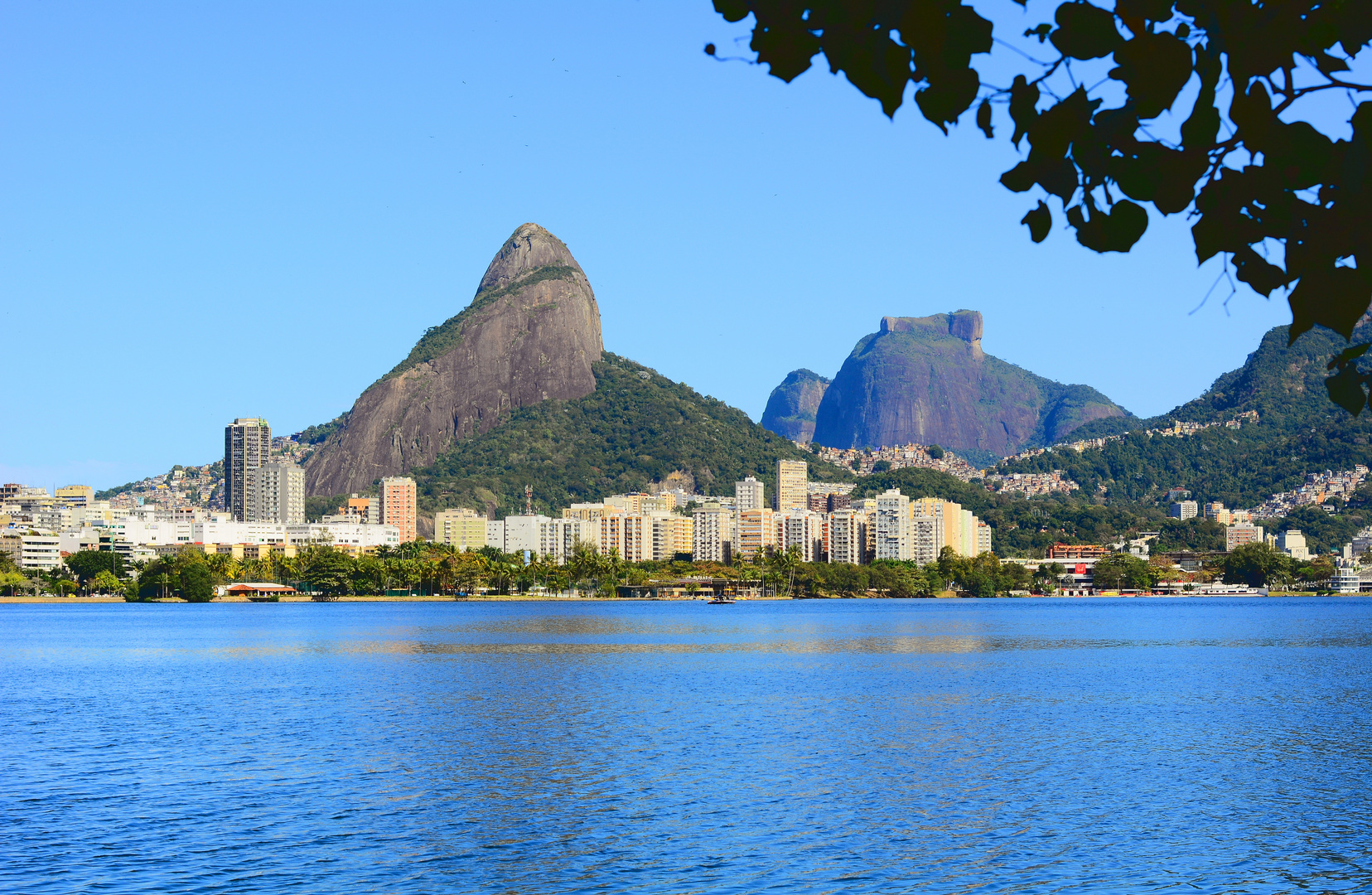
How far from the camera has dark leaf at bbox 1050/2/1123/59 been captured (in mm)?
5273

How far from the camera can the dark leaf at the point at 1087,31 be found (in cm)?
527

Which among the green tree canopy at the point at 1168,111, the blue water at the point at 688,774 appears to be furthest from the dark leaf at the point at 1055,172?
the blue water at the point at 688,774

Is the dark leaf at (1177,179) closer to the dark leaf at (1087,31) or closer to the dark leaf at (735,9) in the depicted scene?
the dark leaf at (1087,31)

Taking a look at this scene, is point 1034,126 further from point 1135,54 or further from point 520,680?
point 520,680

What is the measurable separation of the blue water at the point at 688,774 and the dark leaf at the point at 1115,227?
1644 centimetres

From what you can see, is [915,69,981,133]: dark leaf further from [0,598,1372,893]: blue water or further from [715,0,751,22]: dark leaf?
[0,598,1372,893]: blue water

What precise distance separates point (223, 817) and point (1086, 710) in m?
28.5

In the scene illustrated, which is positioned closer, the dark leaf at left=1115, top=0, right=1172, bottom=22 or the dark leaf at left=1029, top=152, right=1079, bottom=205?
the dark leaf at left=1115, top=0, right=1172, bottom=22

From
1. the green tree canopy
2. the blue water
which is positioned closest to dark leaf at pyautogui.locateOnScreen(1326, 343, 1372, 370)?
the green tree canopy

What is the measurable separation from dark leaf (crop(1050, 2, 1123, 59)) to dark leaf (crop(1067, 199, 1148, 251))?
60 cm

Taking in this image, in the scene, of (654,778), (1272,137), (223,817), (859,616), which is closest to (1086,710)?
(654,778)

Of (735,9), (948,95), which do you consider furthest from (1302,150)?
(735,9)

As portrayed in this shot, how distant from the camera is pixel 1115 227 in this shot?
548 cm

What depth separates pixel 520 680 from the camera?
2231 inches
